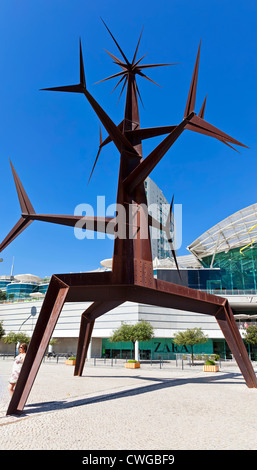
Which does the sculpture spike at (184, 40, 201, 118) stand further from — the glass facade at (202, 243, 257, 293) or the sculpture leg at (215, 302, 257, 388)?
the glass facade at (202, 243, 257, 293)

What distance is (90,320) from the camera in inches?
712

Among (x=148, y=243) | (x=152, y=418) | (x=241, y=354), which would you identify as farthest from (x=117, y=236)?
(x=241, y=354)

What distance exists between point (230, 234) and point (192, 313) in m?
17.1

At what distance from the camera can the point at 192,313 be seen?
5041 centimetres

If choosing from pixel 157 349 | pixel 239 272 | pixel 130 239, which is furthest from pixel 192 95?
pixel 239 272

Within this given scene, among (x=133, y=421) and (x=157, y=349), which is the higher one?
(x=133, y=421)

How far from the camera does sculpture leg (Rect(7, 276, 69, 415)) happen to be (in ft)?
30.1

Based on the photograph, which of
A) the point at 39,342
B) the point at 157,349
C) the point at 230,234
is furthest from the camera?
the point at 230,234

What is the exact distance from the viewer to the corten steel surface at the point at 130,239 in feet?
37.2

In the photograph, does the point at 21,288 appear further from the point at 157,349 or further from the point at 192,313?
the point at 192,313

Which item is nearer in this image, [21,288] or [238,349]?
[238,349]

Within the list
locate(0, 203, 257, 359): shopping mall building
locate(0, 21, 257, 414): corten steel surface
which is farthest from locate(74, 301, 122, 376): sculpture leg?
locate(0, 203, 257, 359): shopping mall building

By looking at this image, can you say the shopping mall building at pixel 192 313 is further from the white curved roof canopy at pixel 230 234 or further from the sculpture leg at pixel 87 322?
the sculpture leg at pixel 87 322
